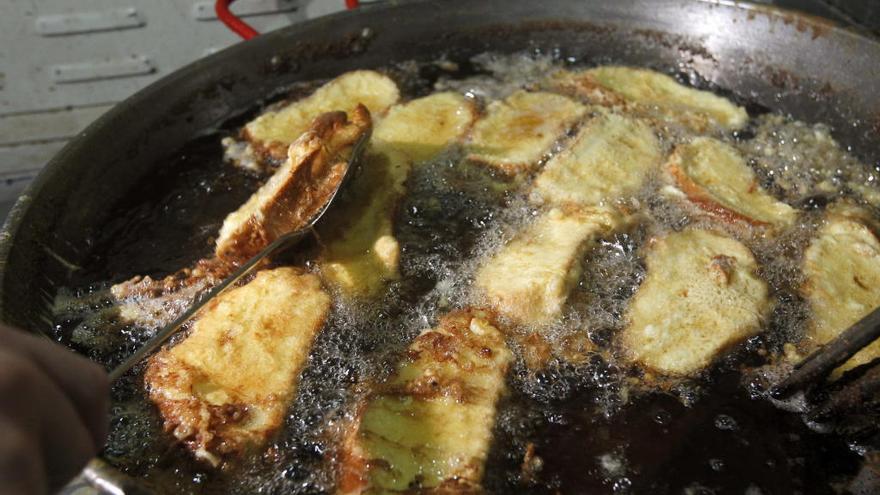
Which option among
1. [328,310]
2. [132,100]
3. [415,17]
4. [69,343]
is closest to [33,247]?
[69,343]

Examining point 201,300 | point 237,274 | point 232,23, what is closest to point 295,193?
point 237,274

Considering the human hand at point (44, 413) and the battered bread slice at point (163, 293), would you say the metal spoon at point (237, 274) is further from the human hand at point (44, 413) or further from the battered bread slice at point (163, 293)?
the human hand at point (44, 413)

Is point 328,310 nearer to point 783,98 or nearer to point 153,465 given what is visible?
point 153,465

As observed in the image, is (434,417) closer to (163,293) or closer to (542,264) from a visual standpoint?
(542,264)

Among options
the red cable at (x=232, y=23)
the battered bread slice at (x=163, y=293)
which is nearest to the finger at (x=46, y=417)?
the battered bread slice at (x=163, y=293)

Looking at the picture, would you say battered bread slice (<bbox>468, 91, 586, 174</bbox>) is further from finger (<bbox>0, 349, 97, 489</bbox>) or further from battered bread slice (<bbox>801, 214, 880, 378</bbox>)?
finger (<bbox>0, 349, 97, 489</bbox>)
